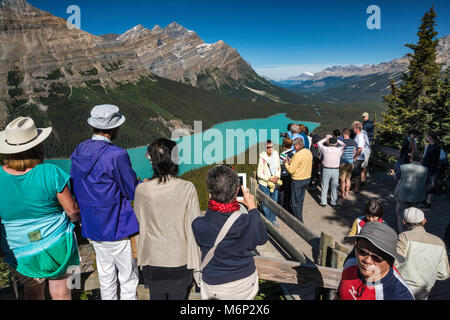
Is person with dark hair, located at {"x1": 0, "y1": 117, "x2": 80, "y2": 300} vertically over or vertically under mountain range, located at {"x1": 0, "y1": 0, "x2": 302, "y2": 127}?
under

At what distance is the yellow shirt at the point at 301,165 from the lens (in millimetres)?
5684

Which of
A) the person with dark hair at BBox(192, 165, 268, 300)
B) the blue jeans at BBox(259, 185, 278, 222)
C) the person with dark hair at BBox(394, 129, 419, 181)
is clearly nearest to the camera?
the person with dark hair at BBox(192, 165, 268, 300)

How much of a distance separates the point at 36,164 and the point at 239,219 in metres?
1.88

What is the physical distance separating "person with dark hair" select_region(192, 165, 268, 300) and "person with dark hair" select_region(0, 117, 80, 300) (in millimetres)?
1294

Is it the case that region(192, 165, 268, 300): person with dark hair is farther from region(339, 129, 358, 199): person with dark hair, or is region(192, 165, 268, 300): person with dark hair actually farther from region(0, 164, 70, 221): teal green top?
region(339, 129, 358, 199): person with dark hair

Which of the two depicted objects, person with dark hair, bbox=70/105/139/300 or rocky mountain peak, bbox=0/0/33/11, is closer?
person with dark hair, bbox=70/105/139/300

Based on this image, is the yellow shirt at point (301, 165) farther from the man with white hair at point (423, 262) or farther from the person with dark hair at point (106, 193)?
the person with dark hair at point (106, 193)

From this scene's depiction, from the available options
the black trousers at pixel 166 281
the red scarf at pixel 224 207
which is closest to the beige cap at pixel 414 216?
the red scarf at pixel 224 207

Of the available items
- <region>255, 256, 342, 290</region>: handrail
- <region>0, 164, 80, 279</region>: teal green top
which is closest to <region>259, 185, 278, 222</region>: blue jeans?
<region>255, 256, 342, 290</region>: handrail

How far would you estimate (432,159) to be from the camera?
20.5ft

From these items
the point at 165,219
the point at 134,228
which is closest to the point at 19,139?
the point at 134,228

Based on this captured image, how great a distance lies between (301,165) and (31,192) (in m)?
4.77

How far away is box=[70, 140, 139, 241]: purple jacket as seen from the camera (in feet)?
8.55
